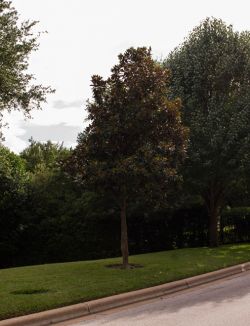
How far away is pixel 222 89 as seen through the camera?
22.2 meters

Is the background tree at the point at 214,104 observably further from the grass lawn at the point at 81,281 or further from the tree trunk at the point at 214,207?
the grass lawn at the point at 81,281

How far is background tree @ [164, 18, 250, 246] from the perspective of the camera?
66.6 ft

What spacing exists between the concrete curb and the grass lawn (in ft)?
0.92

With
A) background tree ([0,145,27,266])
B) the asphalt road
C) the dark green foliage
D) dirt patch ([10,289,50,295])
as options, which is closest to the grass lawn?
dirt patch ([10,289,50,295])

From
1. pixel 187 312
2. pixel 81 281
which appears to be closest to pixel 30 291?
pixel 81 281

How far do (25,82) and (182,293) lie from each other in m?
10.2

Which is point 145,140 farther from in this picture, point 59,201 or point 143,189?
point 59,201

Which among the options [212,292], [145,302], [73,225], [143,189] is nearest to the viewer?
[145,302]

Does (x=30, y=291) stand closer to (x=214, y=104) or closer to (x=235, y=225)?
(x=214, y=104)

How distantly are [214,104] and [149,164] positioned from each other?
8492 mm

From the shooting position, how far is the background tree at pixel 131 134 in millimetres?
13828

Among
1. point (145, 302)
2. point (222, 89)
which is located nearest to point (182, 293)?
point (145, 302)

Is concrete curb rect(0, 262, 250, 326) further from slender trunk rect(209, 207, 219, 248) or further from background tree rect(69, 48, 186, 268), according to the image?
slender trunk rect(209, 207, 219, 248)

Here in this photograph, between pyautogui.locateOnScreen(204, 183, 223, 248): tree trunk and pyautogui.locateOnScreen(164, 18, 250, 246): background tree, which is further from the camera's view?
pyautogui.locateOnScreen(204, 183, 223, 248): tree trunk
